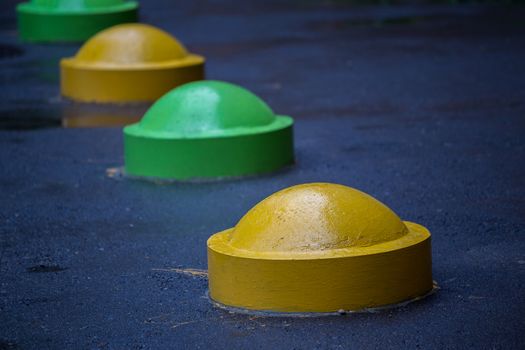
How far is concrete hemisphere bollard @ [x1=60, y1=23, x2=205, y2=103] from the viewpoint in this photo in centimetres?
1235

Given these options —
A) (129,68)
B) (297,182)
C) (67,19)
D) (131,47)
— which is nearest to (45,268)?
(297,182)

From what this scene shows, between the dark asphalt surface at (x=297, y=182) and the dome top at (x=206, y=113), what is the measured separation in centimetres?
45

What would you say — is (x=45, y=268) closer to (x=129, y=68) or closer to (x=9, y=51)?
(x=129, y=68)

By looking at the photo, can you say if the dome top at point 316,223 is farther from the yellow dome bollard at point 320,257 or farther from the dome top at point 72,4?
the dome top at point 72,4

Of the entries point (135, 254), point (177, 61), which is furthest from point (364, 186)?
point (177, 61)

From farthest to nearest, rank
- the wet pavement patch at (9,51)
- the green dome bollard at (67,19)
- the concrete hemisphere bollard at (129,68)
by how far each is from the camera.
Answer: the green dome bollard at (67,19) → the wet pavement patch at (9,51) → the concrete hemisphere bollard at (129,68)

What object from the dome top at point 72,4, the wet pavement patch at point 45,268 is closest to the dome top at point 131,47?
the dome top at point 72,4

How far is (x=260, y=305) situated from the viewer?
5762 millimetres

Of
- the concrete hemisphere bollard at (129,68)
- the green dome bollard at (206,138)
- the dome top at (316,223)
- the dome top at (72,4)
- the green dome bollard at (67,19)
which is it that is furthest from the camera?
the dome top at (72,4)

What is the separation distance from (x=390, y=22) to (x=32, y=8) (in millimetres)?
5438

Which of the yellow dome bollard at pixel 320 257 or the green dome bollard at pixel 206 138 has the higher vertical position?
the yellow dome bollard at pixel 320 257

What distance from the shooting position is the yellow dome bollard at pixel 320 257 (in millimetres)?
5652

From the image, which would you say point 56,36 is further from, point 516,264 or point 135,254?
point 516,264

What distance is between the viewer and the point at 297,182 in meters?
8.87
